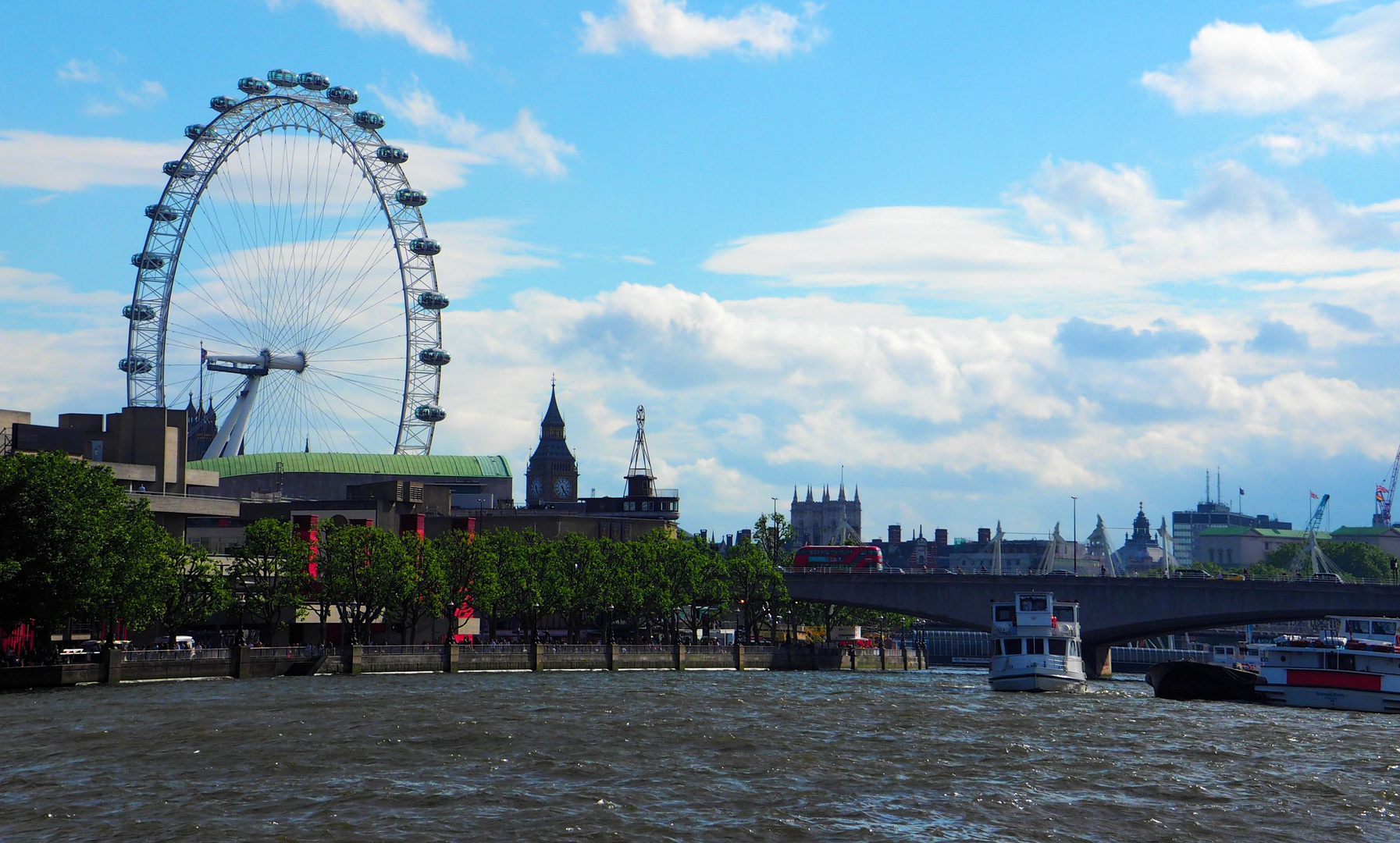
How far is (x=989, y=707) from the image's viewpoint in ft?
312

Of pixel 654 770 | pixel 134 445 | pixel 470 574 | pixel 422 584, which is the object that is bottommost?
pixel 654 770

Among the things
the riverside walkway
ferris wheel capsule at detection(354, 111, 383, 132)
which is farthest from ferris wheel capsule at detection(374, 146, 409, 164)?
the riverside walkway

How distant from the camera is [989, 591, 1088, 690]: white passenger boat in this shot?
113562mm

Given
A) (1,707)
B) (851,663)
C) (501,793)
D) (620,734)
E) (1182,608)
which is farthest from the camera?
(851,663)

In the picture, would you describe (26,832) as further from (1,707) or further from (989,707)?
(989,707)

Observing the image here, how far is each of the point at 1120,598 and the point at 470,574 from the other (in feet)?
213

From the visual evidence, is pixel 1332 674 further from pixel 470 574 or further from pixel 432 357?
pixel 432 357

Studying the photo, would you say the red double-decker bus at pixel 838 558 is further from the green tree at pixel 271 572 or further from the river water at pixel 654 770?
the river water at pixel 654 770

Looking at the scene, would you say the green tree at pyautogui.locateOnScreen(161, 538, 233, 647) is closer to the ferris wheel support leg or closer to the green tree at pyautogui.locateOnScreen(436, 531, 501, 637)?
the green tree at pyautogui.locateOnScreen(436, 531, 501, 637)

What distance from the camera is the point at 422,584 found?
131250 millimetres

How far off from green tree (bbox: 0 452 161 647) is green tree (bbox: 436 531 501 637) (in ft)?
136

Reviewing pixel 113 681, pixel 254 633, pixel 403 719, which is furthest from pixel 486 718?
pixel 254 633

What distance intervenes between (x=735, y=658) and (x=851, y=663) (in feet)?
76.9

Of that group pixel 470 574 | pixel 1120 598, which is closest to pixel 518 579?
pixel 470 574
